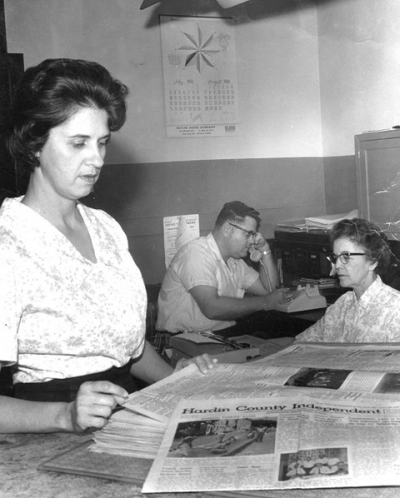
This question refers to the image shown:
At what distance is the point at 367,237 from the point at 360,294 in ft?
0.79

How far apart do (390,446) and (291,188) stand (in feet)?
9.78

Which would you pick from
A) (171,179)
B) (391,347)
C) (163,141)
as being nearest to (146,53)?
(163,141)

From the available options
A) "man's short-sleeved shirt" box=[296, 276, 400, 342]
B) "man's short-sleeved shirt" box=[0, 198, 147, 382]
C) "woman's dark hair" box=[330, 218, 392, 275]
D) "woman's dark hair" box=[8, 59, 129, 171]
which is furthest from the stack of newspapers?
"woman's dark hair" box=[330, 218, 392, 275]

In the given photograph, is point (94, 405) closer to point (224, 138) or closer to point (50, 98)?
point (50, 98)

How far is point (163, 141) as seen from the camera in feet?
10.9

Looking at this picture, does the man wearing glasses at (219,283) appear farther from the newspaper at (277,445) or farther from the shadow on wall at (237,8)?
the newspaper at (277,445)

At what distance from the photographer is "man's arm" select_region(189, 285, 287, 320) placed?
3.24 metres

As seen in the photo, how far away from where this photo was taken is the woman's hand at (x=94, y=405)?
3.01 ft

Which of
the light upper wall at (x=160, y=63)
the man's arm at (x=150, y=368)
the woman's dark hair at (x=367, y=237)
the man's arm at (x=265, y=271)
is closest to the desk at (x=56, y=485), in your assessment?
the man's arm at (x=150, y=368)

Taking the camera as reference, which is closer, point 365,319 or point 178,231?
point 365,319

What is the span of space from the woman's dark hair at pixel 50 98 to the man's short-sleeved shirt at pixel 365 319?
138cm

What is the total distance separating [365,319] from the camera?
2404mm

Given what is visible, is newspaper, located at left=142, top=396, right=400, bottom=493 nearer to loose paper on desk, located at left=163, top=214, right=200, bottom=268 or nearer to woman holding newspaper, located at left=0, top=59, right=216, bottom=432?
woman holding newspaper, located at left=0, top=59, right=216, bottom=432

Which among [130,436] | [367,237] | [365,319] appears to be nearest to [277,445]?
[130,436]
